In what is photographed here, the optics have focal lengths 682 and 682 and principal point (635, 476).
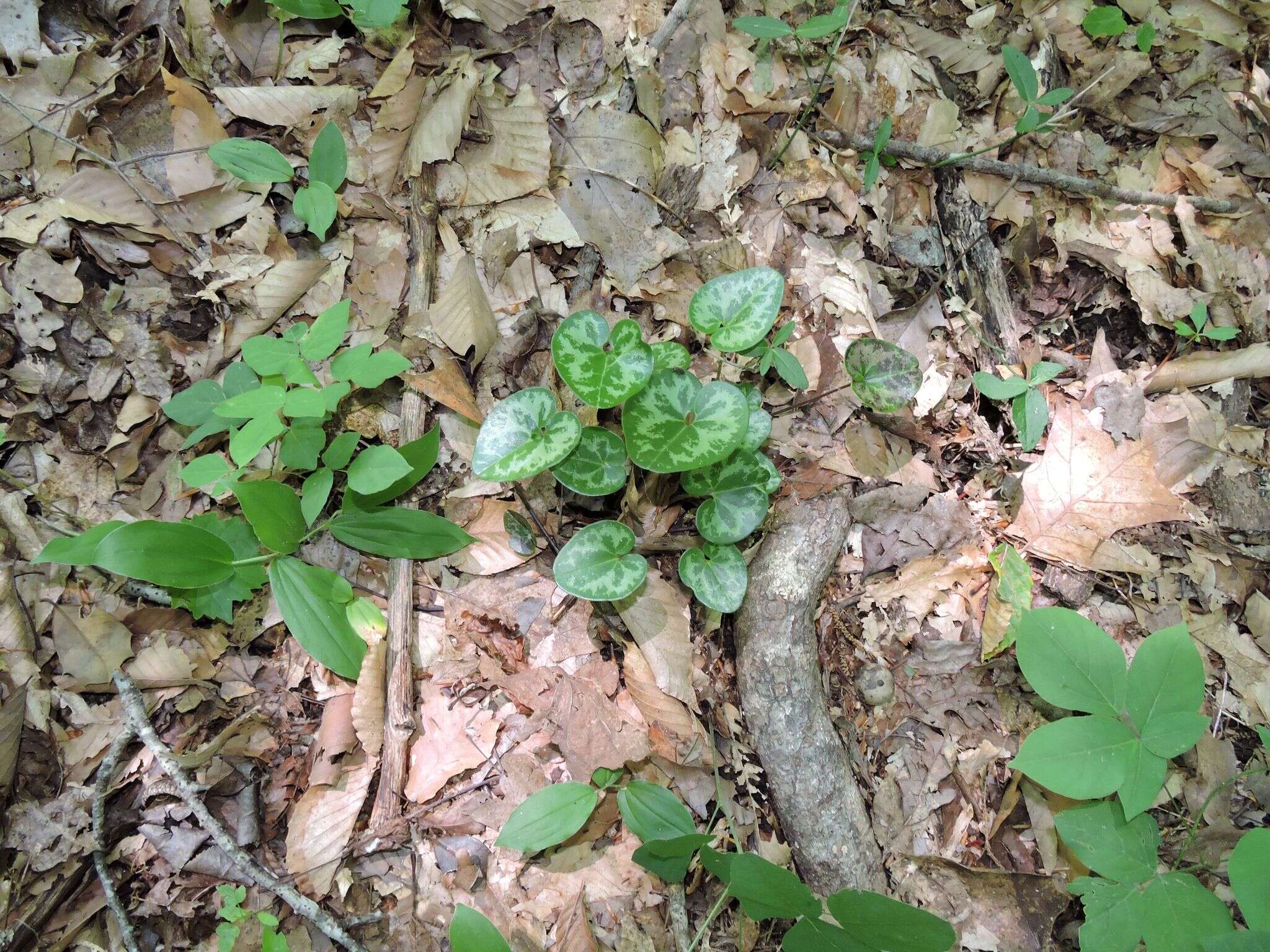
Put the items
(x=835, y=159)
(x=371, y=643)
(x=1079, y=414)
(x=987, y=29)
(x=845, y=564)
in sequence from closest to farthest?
(x=371, y=643) → (x=845, y=564) → (x=1079, y=414) → (x=835, y=159) → (x=987, y=29)

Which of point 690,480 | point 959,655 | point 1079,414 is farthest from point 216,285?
point 1079,414

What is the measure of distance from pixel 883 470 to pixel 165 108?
8.98 feet

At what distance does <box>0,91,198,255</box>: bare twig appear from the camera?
2.17 meters

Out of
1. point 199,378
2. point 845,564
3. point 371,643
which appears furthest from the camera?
point 845,564

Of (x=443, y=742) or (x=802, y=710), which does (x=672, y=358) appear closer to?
(x=802, y=710)

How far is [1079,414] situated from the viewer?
99.8 inches

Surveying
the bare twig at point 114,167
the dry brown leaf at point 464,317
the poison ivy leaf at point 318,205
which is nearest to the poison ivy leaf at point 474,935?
the dry brown leaf at point 464,317

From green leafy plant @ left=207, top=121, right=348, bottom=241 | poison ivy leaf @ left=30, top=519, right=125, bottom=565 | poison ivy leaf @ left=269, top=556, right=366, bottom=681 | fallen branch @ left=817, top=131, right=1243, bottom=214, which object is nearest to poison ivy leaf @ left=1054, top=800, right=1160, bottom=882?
poison ivy leaf @ left=269, top=556, right=366, bottom=681

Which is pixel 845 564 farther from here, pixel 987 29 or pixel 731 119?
pixel 987 29

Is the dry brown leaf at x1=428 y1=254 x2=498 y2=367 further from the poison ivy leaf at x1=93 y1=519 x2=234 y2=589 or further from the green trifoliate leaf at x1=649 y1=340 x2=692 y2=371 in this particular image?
the poison ivy leaf at x1=93 y1=519 x2=234 y2=589

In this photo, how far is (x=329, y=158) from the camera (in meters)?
2.24

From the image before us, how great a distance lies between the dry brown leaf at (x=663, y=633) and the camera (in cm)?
204

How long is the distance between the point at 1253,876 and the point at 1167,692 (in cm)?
48

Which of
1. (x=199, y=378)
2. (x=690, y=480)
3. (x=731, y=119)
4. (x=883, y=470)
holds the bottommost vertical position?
(x=883, y=470)
